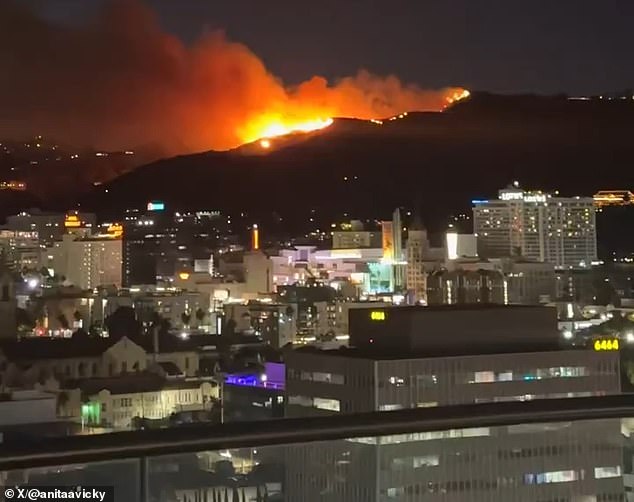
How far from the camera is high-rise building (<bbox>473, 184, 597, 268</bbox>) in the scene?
31094mm

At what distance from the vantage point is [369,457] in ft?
3.63

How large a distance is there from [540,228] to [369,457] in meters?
31.2

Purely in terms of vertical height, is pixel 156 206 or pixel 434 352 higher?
pixel 156 206

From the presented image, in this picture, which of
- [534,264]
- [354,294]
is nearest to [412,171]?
[534,264]

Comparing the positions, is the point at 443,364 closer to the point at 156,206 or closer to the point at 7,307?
the point at 7,307

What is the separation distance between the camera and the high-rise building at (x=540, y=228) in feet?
102

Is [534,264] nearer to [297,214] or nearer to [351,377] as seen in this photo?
[297,214]

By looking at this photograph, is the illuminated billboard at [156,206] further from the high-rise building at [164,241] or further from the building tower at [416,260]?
the building tower at [416,260]

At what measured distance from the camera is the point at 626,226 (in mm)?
32531

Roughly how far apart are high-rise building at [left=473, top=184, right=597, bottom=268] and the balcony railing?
29.8m

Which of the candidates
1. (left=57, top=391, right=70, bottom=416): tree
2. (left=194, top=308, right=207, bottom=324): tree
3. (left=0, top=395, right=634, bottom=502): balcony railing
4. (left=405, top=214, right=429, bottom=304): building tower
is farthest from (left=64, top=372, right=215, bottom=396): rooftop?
(left=405, top=214, right=429, bottom=304): building tower

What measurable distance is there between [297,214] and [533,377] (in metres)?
26.2

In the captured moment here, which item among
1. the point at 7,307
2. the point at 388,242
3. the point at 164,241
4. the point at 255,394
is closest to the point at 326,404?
the point at 255,394

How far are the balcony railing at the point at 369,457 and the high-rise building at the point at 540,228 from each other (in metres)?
29.8
